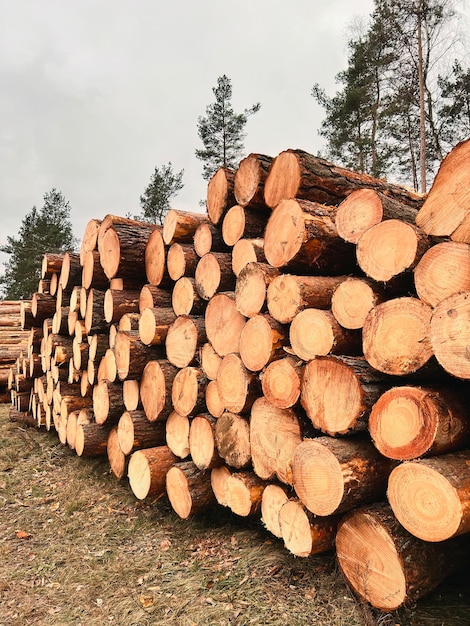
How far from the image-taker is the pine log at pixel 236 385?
2979 mm

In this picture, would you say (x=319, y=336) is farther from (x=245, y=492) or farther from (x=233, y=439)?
(x=245, y=492)

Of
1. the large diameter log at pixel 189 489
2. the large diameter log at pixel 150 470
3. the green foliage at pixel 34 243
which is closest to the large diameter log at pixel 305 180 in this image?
the large diameter log at pixel 189 489

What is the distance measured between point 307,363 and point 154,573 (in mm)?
1810

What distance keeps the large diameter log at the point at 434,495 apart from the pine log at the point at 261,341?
102 cm

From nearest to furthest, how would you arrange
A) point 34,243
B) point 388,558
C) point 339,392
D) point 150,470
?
point 388,558 < point 339,392 < point 150,470 < point 34,243

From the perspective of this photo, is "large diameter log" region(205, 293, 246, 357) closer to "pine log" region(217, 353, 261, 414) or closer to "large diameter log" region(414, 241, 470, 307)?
"pine log" region(217, 353, 261, 414)

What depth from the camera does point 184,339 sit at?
12.0 feet

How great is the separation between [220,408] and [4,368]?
691cm

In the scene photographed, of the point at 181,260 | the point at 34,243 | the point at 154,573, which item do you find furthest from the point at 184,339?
the point at 34,243

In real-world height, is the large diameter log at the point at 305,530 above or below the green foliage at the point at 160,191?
below

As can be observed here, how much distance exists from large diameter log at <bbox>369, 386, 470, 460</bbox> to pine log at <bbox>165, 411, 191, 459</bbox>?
73.2 inches

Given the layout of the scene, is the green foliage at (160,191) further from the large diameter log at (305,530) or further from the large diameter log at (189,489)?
the large diameter log at (305,530)

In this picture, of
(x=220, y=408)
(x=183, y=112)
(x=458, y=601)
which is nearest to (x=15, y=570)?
(x=220, y=408)

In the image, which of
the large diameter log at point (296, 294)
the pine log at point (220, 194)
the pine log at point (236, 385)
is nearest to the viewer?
the large diameter log at point (296, 294)
